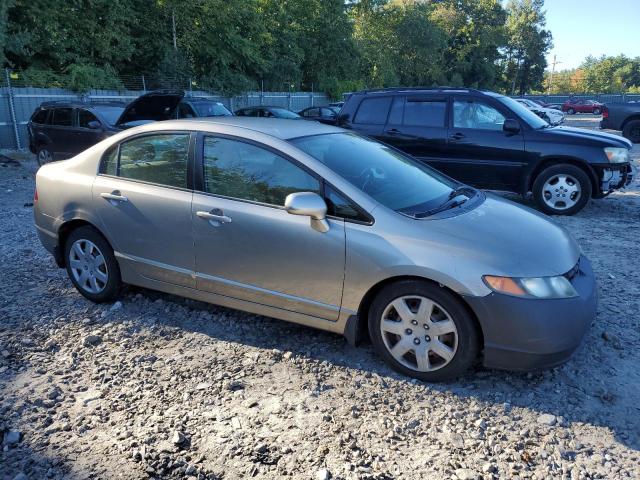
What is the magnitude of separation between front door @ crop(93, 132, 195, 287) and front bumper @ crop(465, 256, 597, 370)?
2149 millimetres

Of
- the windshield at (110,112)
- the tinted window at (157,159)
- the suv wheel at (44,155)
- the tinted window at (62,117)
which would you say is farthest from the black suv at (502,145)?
the suv wheel at (44,155)

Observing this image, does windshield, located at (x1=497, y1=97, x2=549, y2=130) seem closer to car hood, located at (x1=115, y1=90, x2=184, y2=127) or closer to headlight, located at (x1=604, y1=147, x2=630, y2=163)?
headlight, located at (x1=604, y1=147, x2=630, y2=163)

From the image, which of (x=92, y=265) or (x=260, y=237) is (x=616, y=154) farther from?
(x=92, y=265)

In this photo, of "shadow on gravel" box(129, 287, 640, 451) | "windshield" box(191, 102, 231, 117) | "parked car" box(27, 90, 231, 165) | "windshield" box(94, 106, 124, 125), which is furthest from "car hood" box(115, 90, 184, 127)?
"shadow on gravel" box(129, 287, 640, 451)

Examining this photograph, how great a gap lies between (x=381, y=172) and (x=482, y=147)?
4.52 m

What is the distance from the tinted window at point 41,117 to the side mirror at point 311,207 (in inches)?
440

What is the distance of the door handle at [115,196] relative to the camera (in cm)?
416

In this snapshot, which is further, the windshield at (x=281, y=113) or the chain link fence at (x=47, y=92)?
the windshield at (x=281, y=113)

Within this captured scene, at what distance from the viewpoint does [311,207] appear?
329cm

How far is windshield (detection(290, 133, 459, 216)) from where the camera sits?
3582 millimetres

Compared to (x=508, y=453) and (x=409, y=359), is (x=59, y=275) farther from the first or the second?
(x=508, y=453)

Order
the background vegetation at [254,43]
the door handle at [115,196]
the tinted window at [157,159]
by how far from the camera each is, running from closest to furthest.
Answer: the tinted window at [157,159], the door handle at [115,196], the background vegetation at [254,43]

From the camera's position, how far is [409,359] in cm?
334

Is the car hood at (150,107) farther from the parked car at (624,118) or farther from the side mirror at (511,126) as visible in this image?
the parked car at (624,118)
